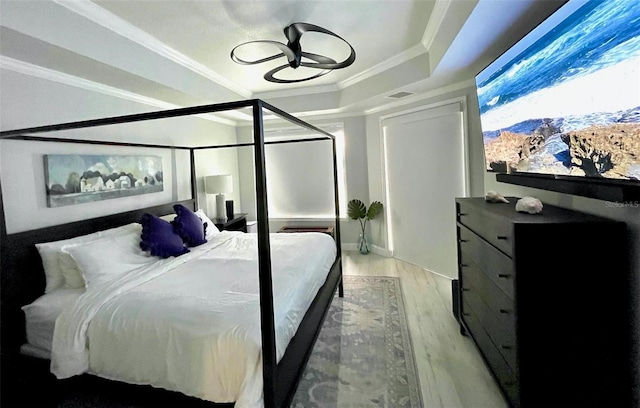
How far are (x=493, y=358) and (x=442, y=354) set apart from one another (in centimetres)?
50

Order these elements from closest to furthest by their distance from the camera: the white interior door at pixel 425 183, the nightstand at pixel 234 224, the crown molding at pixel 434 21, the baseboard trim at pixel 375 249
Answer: the crown molding at pixel 434 21, the white interior door at pixel 425 183, the nightstand at pixel 234 224, the baseboard trim at pixel 375 249

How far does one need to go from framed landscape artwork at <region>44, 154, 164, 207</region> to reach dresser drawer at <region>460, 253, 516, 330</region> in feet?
10.6

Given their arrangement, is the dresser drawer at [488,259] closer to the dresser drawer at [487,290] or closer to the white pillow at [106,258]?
the dresser drawer at [487,290]

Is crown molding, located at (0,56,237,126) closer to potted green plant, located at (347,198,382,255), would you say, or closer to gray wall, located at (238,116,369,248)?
gray wall, located at (238,116,369,248)

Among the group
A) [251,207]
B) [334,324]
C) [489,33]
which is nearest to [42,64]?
[334,324]

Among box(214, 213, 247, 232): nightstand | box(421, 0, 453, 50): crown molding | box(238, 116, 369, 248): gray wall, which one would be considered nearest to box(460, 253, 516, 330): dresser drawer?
box(421, 0, 453, 50): crown molding

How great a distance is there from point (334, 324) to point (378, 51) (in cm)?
284

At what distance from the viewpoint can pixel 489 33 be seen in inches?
87.6

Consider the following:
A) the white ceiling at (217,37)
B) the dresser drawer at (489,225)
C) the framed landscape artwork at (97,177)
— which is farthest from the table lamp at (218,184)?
the dresser drawer at (489,225)

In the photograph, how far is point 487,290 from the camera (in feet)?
6.32

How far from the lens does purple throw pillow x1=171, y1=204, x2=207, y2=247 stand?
10.2 ft

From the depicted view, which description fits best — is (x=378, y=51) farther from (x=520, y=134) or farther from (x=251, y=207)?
(x=251, y=207)

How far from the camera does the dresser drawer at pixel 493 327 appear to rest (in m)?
1.57

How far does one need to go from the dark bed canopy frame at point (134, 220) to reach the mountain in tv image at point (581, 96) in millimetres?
1388
